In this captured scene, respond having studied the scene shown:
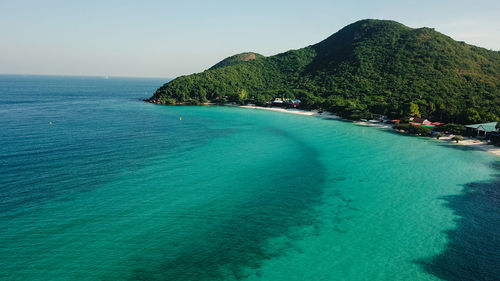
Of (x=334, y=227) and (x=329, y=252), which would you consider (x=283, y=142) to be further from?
(x=329, y=252)

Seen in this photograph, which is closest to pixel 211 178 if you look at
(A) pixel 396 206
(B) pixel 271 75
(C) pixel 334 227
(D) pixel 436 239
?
(C) pixel 334 227

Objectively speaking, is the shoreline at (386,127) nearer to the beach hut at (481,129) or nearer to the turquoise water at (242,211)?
the beach hut at (481,129)

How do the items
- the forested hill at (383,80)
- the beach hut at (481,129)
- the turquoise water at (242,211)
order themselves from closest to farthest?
1. the turquoise water at (242,211)
2. the beach hut at (481,129)
3. the forested hill at (383,80)

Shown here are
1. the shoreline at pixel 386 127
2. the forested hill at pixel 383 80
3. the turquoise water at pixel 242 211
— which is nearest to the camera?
the turquoise water at pixel 242 211

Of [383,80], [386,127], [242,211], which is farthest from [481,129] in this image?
[242,211]

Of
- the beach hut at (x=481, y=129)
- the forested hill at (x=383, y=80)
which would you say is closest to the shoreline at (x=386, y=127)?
the beach hut at (x=481, y=129)

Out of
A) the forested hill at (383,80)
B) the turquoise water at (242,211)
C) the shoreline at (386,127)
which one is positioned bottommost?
the turquoise water at (242,211)
